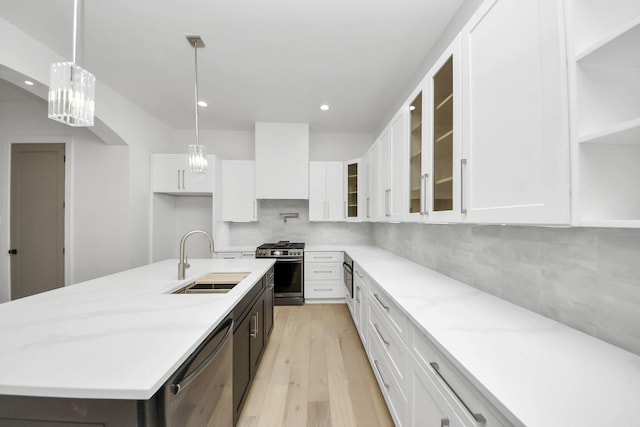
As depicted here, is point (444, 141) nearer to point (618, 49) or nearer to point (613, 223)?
point (618, 49)

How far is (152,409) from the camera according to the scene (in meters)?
0.74

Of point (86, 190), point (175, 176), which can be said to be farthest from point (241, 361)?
point (86, 190)

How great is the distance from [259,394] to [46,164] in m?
4.03

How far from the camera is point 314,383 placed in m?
2.01

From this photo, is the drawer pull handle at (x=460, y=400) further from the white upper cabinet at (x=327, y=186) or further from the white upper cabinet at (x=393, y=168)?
the white upper cabinet at (x=327, y=186)

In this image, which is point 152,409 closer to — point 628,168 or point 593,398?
point 593,398

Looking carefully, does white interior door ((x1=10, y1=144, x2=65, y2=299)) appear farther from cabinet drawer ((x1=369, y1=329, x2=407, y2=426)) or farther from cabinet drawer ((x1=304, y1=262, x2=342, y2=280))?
cabinet drawer ((x1=369, y1=329, x2=407, y2=426))

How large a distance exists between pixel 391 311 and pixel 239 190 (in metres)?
3.18

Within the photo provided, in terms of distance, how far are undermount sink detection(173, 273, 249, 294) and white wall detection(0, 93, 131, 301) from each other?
2051 millimetres

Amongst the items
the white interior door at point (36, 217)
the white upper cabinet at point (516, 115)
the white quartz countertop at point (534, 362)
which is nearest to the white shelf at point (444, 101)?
the white upper cabinet at point (516, 115)

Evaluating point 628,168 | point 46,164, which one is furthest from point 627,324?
point 46,164

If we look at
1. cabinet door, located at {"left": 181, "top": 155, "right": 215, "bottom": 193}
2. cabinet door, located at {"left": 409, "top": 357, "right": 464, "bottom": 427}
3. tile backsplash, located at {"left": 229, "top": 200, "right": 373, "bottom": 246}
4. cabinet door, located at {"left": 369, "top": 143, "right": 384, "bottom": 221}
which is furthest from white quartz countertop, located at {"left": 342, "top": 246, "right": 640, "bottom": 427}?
cabinet door, located at {"left": 181, "top": 155, "right": 215, "bottom": 193}

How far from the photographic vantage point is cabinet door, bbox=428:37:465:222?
1.24 metres

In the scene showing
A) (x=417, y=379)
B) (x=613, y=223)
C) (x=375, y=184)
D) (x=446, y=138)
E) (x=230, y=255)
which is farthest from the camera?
(x=230, y=255)
